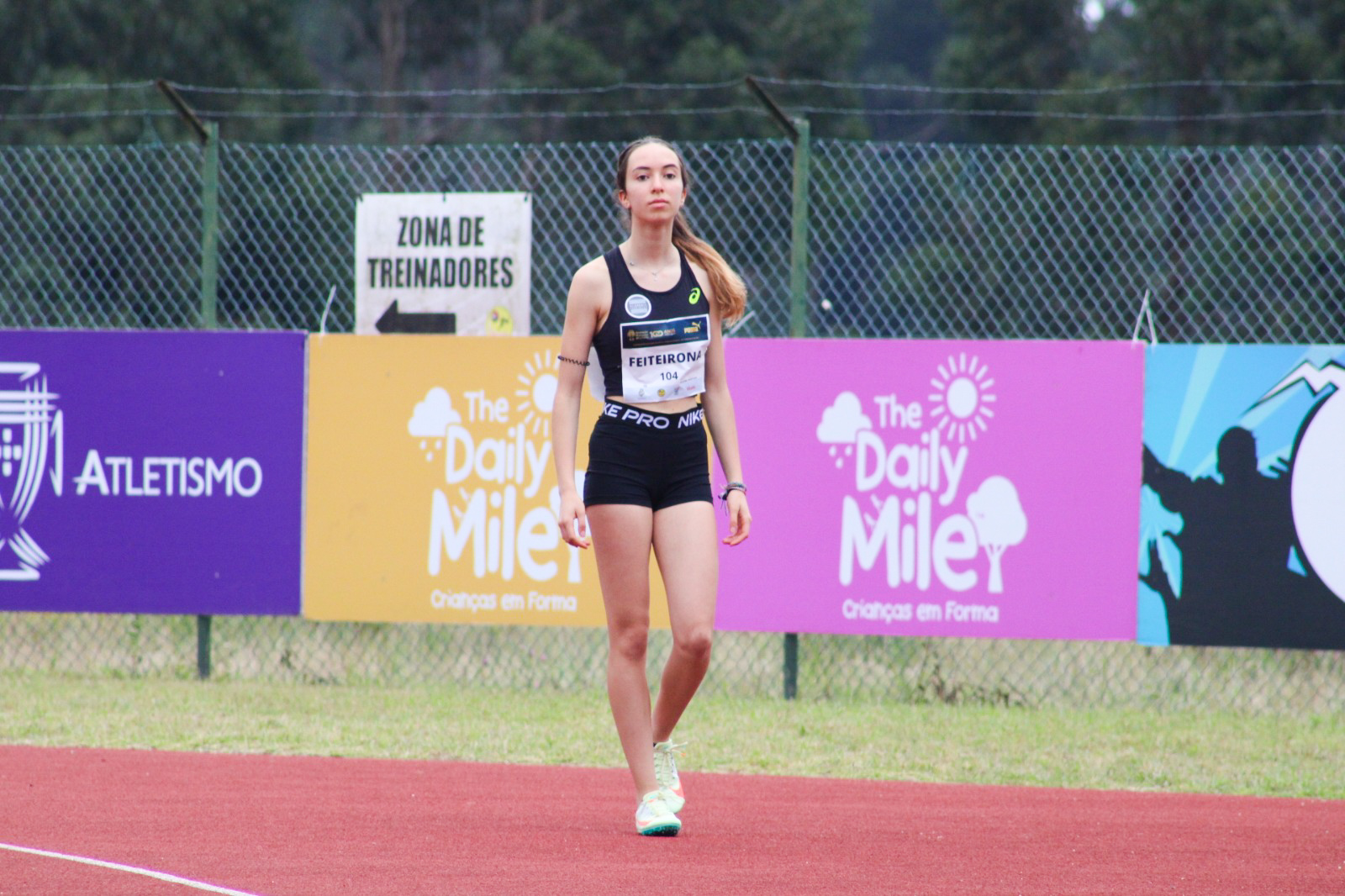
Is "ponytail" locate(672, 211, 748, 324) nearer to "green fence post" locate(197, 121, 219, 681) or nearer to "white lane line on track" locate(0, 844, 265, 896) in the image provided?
"white lane line on track" locate(0, 844, 265, 896)

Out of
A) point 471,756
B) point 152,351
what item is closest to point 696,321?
point 471,756

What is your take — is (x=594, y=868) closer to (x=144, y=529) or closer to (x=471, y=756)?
(x=471, y=756)

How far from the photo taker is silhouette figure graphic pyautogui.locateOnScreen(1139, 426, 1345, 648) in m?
7.74

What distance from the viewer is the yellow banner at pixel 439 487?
8.23 m

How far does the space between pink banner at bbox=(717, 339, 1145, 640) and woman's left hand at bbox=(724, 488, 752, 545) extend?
122 inches

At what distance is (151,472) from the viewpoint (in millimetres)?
8555

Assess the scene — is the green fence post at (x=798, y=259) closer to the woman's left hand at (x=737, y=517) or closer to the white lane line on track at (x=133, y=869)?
the woman's left hand at (x=737, y=517)

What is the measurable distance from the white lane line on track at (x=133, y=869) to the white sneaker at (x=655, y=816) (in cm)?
124

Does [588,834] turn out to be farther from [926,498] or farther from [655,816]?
[926,498]

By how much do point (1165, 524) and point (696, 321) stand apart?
12.2 ft

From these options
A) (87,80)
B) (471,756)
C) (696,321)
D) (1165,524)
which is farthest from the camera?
(87,80)

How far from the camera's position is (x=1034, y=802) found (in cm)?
591

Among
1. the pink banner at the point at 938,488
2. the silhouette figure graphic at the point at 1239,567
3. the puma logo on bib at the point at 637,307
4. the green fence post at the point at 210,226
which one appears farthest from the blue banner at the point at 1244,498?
the green fence post at the point at 210,226

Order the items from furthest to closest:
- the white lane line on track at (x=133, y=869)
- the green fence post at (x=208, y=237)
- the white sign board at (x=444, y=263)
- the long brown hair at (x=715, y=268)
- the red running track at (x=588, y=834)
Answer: the green fence post at (x=208, y=237)
the white sign board at (x=444, y=263)
the long brown hair at (x=715, y=268)
the red running track at (x=588, y=834)
the white lane line on track at (x=133, y=869)
